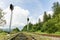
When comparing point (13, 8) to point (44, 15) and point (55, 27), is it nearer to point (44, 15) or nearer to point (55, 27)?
point (55, 27)

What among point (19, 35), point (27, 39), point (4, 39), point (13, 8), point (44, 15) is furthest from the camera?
point (44, 15)

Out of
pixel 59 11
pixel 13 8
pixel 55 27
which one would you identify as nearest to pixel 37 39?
pixel 13 8

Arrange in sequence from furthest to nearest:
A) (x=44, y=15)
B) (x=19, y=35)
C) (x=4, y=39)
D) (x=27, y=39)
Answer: (x=44, y=15) → (x=19, y=35) → (x=27, y=39) → (x=4, y=39)

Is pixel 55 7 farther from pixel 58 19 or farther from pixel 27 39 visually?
pixel 27 39

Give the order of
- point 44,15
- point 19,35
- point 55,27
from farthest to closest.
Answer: point 44,15
point 55,27
point 19,35

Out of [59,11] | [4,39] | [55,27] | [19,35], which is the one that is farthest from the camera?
[59,11]

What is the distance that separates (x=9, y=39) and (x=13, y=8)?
590 inches

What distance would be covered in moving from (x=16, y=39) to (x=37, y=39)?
6.53 m

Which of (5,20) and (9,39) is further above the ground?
(5,20)

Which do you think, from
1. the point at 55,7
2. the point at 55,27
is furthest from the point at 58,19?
the point at 55,7

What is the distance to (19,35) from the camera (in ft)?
103

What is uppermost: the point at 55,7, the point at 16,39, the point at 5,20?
the point at 55,7

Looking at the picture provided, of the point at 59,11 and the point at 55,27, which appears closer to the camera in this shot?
the point at 55,27

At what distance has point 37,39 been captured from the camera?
24703 mm
